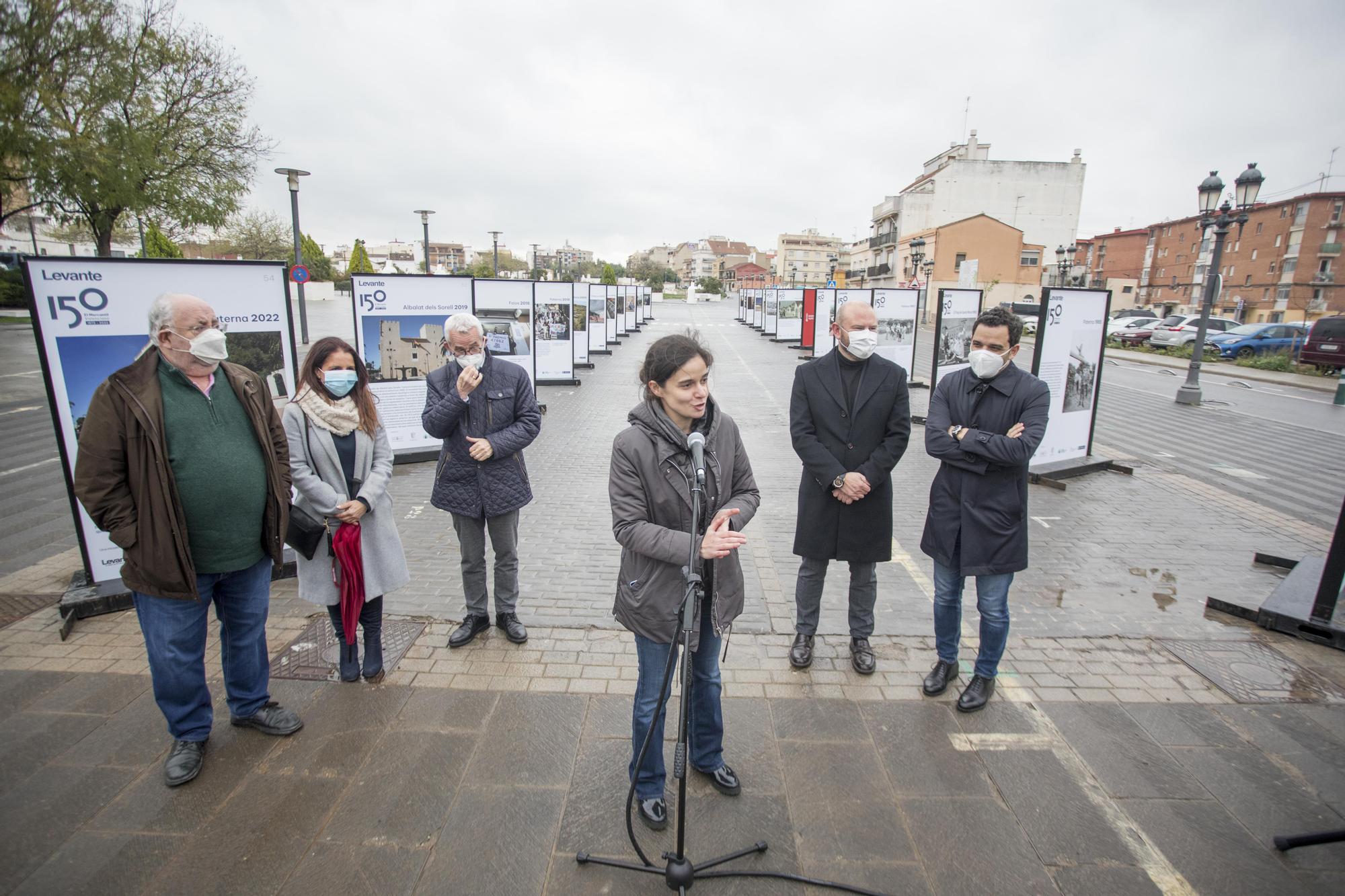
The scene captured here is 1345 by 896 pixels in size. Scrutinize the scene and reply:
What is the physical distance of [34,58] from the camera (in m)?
16.4

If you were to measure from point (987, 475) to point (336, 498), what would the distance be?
3397 millimetres

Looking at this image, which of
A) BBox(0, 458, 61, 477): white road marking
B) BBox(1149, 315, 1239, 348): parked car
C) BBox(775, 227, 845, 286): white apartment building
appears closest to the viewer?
BBox(0, 458, 61, 477): white road marking

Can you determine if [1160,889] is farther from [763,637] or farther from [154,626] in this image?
[154,626]

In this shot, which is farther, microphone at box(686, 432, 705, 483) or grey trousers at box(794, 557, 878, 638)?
grey trousers at box(794, 557, 878, 638)

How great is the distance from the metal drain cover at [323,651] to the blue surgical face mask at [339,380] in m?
1.54

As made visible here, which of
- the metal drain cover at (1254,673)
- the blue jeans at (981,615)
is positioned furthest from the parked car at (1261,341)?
the blue jeans at (981,615)

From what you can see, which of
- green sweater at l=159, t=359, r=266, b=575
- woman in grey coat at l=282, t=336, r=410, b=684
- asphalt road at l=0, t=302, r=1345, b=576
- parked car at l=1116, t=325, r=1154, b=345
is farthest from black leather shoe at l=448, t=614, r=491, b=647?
parked car at l=1116, t=325, r=1154, b=345

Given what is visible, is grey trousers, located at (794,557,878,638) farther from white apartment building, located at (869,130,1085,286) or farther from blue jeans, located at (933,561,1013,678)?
white apartment building, located at (869,130,1085,286)

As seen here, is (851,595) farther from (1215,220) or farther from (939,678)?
(1215,220)

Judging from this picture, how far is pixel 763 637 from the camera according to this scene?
4.28 meters

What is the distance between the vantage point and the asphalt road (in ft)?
21.9

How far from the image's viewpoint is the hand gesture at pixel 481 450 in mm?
3824

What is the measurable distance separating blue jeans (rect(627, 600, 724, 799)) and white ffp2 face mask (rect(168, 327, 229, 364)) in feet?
7.24

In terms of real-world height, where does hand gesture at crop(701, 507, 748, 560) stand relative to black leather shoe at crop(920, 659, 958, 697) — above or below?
above
